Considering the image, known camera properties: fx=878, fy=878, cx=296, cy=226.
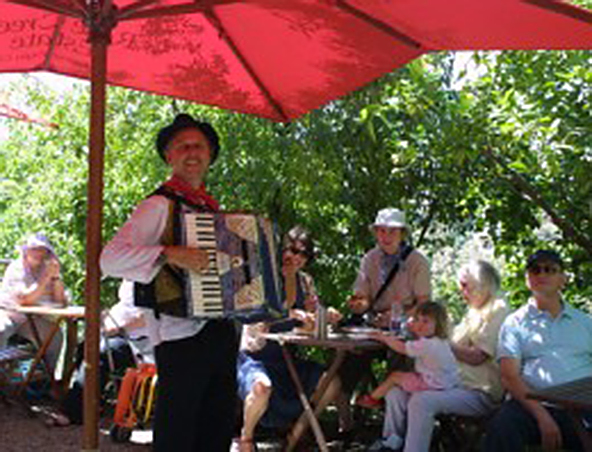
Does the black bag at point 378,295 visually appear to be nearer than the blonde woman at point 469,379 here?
No

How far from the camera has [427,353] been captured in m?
4.45

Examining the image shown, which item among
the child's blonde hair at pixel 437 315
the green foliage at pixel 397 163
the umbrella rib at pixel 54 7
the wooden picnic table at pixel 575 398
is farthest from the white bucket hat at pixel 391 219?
the umbrella rib at pixel 54 7

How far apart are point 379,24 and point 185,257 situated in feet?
4.09

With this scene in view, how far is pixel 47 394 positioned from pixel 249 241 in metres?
3.81

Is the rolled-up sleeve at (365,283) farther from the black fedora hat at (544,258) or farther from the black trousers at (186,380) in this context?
the black trousers at (186,380)

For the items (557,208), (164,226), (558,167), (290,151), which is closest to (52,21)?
(164,226)

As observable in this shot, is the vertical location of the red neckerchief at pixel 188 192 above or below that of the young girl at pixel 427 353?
above

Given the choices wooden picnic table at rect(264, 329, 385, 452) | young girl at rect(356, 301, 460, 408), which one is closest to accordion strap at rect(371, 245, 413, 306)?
wooden picnic table at rect(264, 329, 385, 452)

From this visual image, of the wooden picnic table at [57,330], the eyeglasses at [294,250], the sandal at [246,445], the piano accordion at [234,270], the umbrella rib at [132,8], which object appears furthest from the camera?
the wooden picnic table at [57,330]

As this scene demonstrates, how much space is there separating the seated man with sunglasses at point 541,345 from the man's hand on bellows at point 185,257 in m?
1.95

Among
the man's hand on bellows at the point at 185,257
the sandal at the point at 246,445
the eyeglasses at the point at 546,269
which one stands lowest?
the sandal at the point at 246,445

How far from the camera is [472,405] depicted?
440 cm

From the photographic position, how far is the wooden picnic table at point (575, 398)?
3303 mm

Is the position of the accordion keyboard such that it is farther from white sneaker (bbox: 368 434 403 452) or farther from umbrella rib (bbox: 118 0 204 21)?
white sneaker (bbox: 368 434 403 452)
